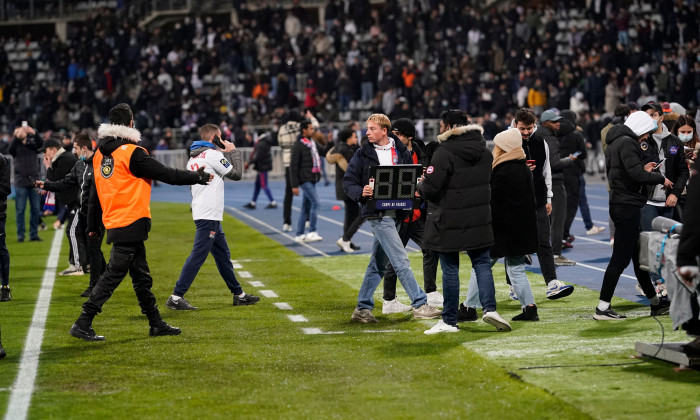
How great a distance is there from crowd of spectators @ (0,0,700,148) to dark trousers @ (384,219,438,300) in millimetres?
20076

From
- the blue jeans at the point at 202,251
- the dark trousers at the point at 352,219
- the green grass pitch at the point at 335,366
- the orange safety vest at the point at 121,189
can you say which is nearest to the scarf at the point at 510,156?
the green grass pitch at the point at 335,366

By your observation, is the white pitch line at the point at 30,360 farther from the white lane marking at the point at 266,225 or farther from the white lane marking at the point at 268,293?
the white lane marking at the point at 266,225

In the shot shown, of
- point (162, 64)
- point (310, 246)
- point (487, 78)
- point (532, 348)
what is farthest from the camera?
point (162, 64)

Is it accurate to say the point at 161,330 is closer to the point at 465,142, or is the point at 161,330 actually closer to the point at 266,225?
the point at 465,142

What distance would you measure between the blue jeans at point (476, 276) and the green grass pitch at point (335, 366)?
0.29 meters

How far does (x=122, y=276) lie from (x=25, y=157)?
1203 cm

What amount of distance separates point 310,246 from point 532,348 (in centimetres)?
1039

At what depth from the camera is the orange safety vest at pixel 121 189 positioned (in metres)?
9.99

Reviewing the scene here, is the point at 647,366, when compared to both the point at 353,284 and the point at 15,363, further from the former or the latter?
the point at 353,284

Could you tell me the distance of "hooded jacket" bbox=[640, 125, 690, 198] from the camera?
11.6 metres

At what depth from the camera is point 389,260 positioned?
36.2 feet

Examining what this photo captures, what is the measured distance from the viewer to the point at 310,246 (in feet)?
63.5

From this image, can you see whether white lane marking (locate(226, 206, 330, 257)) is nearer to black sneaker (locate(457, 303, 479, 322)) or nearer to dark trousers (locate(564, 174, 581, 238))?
dark trousers (locate(564, 174, 581, 238))

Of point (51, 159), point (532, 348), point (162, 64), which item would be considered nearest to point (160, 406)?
point (532, 348)
